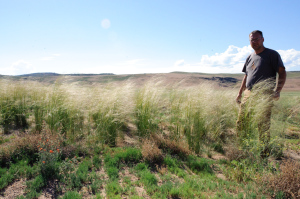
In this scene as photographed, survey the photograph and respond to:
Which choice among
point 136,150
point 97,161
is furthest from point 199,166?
point 97,161

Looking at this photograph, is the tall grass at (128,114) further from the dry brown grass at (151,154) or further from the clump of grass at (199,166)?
the dry brown grass at (151,154)

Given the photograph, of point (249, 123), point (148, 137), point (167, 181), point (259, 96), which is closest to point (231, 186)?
point (167, 181)

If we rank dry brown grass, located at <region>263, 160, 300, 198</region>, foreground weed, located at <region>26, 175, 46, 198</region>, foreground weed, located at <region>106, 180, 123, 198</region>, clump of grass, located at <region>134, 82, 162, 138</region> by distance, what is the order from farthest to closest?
clump of grass, located at <region>134, 82, 162, 138</region>
foreground weed, located at <region>106, 180, 123, 198</region>
foreground weed, located at <region>26, 175, 46, 198</region>
dry brown grass, located at <region>263, 160, 300, 198</region>

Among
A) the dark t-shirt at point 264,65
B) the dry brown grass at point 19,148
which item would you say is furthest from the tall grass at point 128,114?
the dark t-shirt at point 264,65

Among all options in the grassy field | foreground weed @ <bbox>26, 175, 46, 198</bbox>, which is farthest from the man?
foreground weed @ <bbox>26, 175, 46, 198</bbox>

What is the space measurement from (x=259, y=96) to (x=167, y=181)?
99.4 inches

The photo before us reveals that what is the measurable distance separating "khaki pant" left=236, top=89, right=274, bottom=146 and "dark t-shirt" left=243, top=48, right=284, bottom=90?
32 centimetres

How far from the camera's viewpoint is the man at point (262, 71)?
358cm

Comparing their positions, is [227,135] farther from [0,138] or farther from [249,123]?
[0,138]

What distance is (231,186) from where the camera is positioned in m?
2.96

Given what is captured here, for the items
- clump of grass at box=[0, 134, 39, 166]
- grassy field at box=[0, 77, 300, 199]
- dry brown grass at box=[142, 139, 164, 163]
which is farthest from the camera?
dry brown grass at box=[142, 139, 164, 163]

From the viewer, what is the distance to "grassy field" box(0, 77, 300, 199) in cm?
279

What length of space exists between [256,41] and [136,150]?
348 cm

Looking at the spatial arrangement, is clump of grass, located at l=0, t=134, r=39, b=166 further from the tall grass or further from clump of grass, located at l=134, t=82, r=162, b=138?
clump of grass, located at l=134, t=82, r=162, b=138
